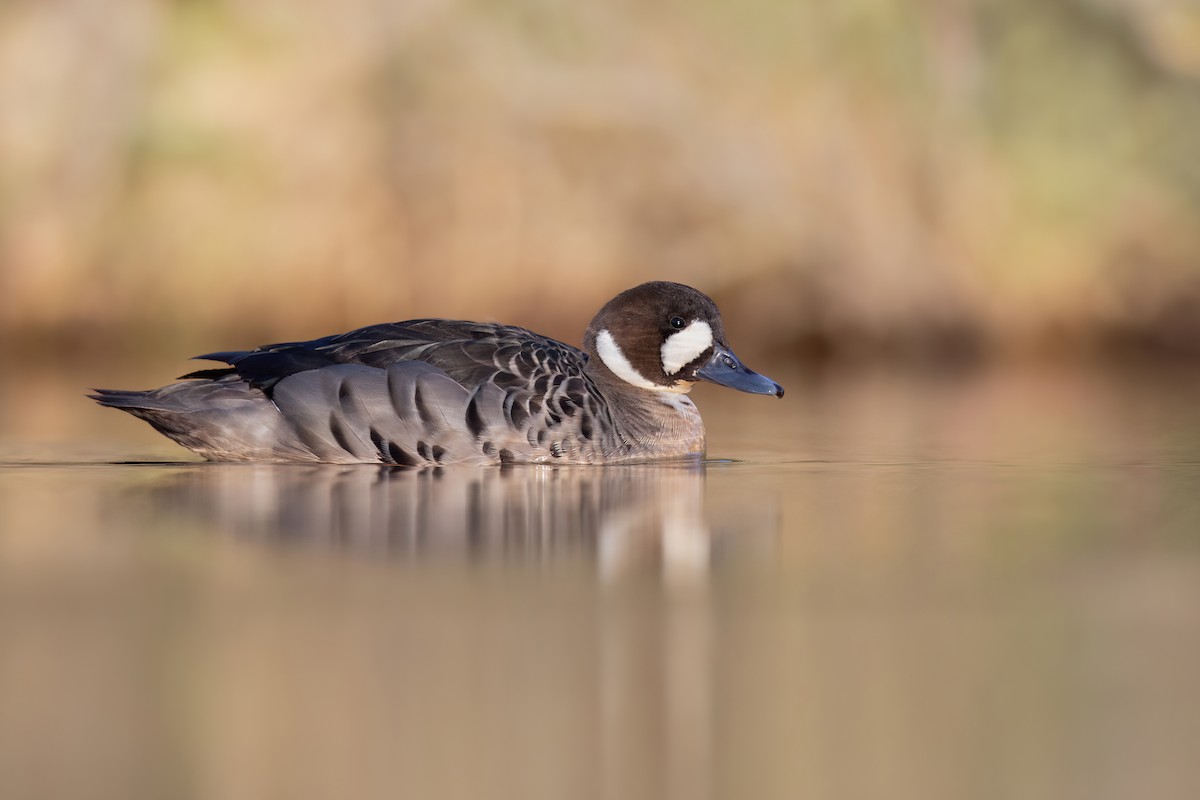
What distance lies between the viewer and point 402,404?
6020 millimetres

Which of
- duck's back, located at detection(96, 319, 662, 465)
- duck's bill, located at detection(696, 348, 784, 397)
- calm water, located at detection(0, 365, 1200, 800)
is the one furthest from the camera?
duck's bill, located at detection(696, 348, 784, 397)

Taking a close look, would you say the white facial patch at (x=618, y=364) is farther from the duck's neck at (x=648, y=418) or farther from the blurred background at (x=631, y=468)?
the blurred background at (x=631, y=468)

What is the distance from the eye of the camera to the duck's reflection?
13.9ft

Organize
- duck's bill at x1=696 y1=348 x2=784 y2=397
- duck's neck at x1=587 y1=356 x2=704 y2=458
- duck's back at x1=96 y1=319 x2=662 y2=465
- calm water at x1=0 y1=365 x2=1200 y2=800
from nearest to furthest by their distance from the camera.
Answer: calm water at x1=0 y1=365 x2=1200 y2=800, duck's back at x1=96 y1=319 x2=662 y2=465, duck's neck at x1=587 y1=356 x2=704 y2=458, duck's bill at x1=696 y1=348 x2=784 y2=397

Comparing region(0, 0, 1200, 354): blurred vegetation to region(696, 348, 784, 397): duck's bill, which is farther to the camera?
region(0, 0, 1200, 354): blurred vegetation

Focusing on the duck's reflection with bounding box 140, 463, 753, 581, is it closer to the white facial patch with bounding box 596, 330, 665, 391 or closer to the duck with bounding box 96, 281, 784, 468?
the duck with bounding box 96, 281, 784, 468

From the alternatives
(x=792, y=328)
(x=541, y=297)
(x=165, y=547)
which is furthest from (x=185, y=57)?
(x=165, y=547)

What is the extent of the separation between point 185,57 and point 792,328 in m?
5.71

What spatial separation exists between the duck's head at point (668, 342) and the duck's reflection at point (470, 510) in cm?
50

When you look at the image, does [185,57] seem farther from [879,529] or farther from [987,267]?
[879,529]

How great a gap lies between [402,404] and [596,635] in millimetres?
2894

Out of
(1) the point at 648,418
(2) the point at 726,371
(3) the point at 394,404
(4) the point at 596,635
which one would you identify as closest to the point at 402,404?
(3) the point at 394,404

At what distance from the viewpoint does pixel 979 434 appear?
24.8 feet

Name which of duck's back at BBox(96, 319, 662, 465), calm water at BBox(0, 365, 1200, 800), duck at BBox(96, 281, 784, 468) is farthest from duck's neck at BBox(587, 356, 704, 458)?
calm water at BBox(0, 365, 1200, 800)
